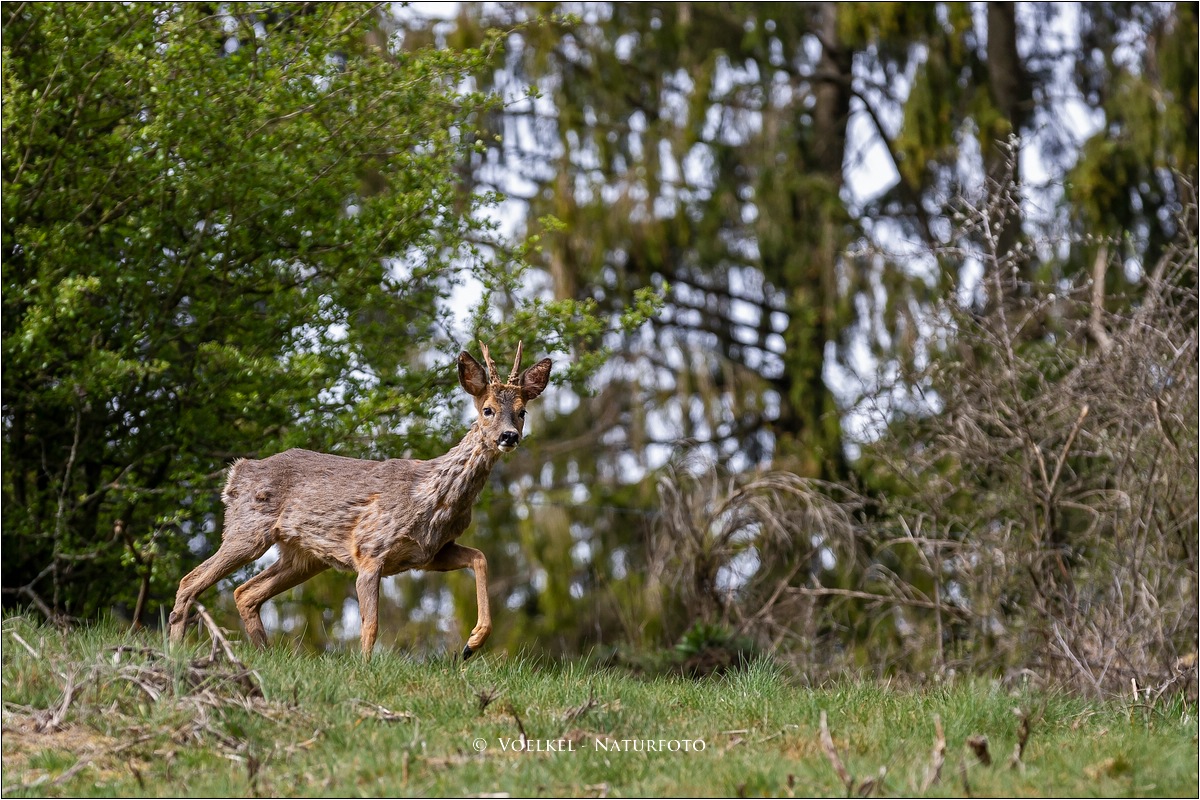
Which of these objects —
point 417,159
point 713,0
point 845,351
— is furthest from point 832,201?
point 417,159

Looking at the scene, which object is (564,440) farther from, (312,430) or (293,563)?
Result: (293,563)

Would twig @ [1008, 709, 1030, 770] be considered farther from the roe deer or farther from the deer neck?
the deer neck

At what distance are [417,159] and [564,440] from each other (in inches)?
319

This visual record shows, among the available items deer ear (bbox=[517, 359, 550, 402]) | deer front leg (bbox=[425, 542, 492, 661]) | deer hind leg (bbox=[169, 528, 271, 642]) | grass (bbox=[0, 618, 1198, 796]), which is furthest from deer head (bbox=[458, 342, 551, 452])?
deer hind leg (bbox=[169, 528, 271, 642])

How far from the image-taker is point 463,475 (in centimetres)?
789

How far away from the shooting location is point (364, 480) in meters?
8.15

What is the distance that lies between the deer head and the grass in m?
1.28

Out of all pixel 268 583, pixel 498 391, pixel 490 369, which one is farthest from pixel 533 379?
pixel 268 583

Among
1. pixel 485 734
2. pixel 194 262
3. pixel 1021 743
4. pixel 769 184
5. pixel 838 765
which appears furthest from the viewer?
pixel 769 184

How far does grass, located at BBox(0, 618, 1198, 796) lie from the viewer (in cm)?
601

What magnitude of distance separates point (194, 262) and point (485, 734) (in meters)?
5.71

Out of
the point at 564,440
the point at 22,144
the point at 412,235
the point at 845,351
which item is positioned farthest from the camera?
the point at 564,440

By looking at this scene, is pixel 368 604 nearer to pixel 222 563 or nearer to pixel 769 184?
pixel 222 563

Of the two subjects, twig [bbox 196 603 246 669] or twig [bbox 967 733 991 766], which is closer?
twig [bbox 967 733 991 766]
